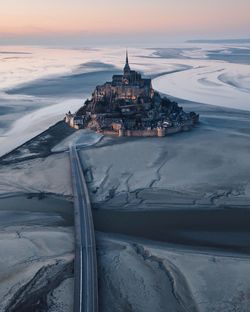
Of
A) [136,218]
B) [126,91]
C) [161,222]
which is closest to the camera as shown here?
[161,222]

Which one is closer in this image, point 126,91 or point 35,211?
point 35,211

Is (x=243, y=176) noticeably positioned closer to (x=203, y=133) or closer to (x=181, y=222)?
(x=181, y=222)

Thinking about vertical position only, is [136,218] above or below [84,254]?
below

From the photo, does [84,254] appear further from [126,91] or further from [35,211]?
[126,91]

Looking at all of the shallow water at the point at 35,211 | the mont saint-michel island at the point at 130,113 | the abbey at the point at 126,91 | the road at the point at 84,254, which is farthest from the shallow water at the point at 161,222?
the abbey at the point at 126,91

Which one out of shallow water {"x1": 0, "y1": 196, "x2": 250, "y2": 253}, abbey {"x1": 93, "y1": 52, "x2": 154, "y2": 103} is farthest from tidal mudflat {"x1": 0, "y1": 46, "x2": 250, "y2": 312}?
abbey {"x1": 93, "y1": 52, "x2": 154, "y2": 103}

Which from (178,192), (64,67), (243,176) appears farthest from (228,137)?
(64,67)

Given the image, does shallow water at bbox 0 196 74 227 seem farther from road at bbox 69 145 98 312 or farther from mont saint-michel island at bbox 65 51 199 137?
mont saint-michel island at bbox 65 51 199 137

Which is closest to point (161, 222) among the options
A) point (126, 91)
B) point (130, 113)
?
point (130, 113)
